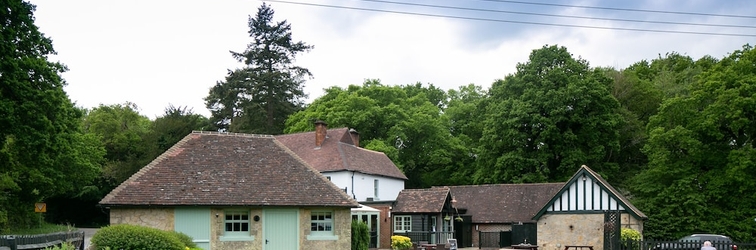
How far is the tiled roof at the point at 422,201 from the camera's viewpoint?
37.0 metres

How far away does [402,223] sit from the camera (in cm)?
3809

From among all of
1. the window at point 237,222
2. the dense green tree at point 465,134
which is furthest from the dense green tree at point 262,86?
the window at point 237,222

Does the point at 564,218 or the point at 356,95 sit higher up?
the point at 356,95

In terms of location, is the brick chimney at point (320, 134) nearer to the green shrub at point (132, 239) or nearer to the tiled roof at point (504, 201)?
the tiled roof at point (504, 201)

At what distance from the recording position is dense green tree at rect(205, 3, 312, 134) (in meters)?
57.0

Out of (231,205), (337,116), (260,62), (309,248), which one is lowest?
(309,248)

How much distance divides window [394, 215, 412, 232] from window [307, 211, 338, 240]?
12004 mm

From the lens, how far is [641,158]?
158 feet

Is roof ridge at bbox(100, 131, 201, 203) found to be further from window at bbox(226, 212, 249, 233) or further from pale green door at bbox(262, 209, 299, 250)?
pale green door at bbox(262, 209, 299, 250)

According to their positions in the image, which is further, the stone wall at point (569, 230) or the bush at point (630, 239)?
the stone wall at point (569, 230)

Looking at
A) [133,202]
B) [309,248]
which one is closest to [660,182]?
[309,248]

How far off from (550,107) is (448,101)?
67.3ft

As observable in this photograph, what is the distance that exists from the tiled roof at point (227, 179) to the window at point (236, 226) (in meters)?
0.71

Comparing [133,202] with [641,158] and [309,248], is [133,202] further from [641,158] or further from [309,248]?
[641,158]
